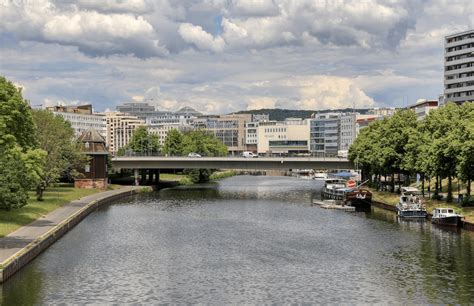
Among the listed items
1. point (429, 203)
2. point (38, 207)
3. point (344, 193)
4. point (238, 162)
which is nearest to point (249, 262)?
point (38, 207)

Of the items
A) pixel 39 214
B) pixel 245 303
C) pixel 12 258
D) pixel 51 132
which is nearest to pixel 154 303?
pixel 245 303

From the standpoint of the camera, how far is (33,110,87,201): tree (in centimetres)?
13350

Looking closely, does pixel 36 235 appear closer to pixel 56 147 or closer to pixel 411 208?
pixel 411 208

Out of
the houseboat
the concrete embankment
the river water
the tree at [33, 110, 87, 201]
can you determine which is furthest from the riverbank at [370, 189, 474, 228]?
the tree at [33, 110, 87, 201]

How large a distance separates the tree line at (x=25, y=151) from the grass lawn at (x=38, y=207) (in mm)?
2767

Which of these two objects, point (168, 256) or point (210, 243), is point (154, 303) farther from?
point (210, 243)

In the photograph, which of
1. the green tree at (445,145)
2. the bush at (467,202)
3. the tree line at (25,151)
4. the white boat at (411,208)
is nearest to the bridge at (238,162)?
the tree line at (25,151)

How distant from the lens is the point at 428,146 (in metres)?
121

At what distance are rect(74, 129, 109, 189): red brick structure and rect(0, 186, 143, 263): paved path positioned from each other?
117ft

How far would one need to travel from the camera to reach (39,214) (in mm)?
100500

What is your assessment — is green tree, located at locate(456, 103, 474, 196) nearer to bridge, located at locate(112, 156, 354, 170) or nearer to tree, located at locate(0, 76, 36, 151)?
tree, located at locate(0, 76, 36, 151)

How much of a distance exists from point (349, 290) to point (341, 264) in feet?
38.0

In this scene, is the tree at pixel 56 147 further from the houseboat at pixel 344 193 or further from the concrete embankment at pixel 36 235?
the houseboat at pixel 344 193

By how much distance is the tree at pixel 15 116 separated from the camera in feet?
339
